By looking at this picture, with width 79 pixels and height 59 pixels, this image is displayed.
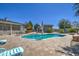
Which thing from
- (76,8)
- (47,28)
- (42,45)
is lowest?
(42,45)

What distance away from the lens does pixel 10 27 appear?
4.91 meters

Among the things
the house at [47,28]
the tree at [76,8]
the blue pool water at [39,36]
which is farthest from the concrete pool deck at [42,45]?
the tree at [76,8]

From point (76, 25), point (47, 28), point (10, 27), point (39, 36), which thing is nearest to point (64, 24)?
point (76, 25)

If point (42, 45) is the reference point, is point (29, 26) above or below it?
above

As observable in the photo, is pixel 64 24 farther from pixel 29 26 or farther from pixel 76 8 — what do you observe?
pixel 29 26

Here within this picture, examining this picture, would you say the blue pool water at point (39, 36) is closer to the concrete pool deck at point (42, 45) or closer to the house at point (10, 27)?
the concrete pool deck at point (42, 45)

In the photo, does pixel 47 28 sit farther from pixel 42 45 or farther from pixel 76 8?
pixel 76 8

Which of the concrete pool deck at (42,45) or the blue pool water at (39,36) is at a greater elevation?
the blue pool water at (39,36)

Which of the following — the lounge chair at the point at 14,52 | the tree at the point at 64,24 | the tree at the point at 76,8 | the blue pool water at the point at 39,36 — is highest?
the tree at the point at 76,8

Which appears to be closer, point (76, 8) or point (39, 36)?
point (76, 8)

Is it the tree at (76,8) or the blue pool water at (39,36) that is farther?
the blue pool water at (39,36)

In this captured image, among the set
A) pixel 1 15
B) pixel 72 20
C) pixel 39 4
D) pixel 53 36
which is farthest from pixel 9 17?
pixel 72 20

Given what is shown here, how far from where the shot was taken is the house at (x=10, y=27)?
486 centimetres

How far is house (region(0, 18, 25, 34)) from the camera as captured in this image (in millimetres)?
4859
